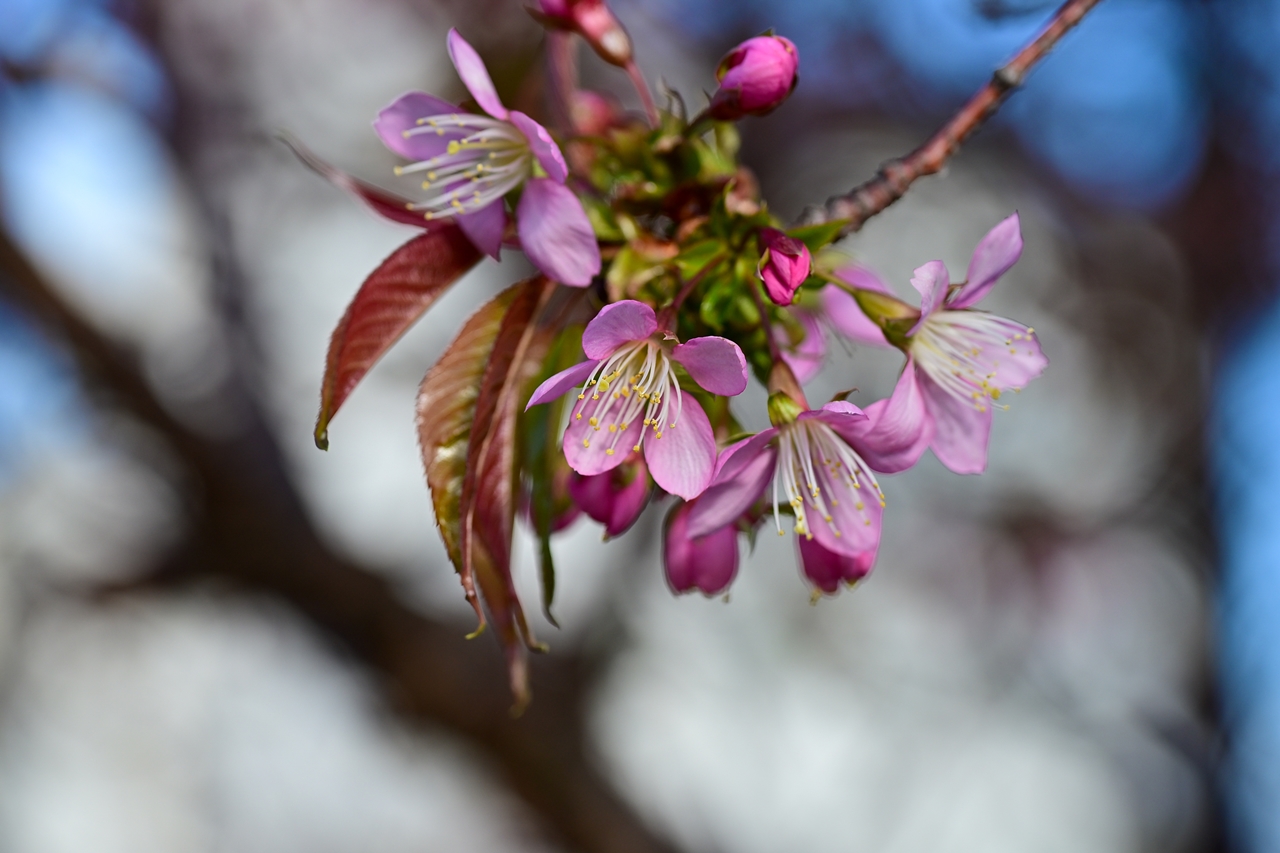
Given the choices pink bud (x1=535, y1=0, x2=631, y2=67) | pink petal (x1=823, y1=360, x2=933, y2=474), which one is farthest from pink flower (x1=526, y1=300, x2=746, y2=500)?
pink bud (x1=535, y1=0, x2=631, y2=67)

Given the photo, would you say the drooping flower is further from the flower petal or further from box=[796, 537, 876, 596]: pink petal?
the flower petal

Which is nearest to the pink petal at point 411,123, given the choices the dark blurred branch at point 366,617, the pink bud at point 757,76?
the pink bud at point 757,76

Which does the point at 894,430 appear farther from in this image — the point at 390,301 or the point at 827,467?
the point at 390,301

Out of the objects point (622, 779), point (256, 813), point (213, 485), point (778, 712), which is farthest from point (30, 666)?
point (778, 712)

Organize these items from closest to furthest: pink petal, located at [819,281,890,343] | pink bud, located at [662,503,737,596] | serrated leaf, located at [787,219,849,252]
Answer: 1. serrated leaf, located at [787,219,849,252]
2. pink bud, located at [662,503,737,596]
3. pink petal, located at [819,281,890,343]

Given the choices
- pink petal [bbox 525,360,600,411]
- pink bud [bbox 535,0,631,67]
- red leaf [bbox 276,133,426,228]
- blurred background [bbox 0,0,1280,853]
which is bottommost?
blurred background [bbox 0,0,1280,853]

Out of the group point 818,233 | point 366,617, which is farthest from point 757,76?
point 366,617

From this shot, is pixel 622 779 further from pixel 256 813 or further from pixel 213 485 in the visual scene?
pixel 256 813
